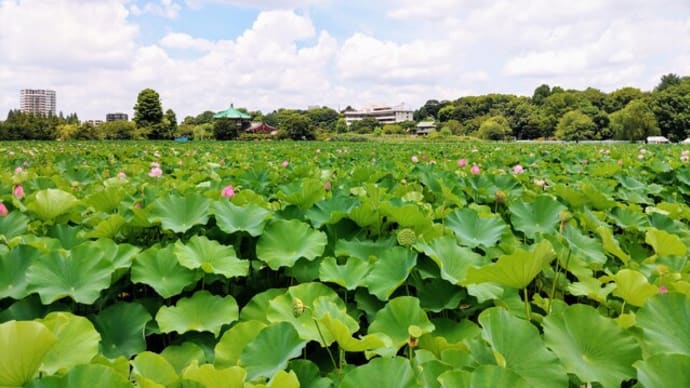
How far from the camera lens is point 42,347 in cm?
64

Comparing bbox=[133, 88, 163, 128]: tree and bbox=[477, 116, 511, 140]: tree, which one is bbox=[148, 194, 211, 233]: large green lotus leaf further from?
→ bbox=[477, 116, 511, 140]: tree

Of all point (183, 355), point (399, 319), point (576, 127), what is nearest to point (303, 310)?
point (399, 319)

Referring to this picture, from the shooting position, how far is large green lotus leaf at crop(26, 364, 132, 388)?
0.63 m

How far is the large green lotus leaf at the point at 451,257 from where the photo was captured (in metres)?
1.18

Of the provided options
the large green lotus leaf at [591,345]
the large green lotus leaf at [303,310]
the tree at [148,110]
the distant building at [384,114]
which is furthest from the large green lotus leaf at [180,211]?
the distant building at [384,114]

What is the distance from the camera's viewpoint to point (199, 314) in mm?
1098

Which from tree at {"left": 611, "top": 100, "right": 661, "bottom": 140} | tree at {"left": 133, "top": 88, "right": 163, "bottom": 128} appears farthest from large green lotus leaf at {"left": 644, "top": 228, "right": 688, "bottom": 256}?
tree at {"left": 133, "top": 88, "right": 163, "bottom": 128}

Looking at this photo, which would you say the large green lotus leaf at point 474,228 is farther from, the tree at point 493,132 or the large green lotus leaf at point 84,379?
the tree at point 493,132

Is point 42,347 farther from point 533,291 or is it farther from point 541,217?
point 541,217

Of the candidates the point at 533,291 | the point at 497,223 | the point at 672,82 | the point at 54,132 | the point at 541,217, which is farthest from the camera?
the point at 672,82

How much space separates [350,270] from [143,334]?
505mm

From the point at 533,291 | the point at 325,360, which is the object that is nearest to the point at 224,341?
the point at 325,360

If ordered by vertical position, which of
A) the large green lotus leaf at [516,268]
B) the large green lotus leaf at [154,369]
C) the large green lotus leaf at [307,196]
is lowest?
the large green lotus leaf at [154,369]

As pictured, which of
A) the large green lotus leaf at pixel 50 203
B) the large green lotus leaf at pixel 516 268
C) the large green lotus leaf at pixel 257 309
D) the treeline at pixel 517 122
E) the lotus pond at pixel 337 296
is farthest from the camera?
the treeline at pixel 517 122
